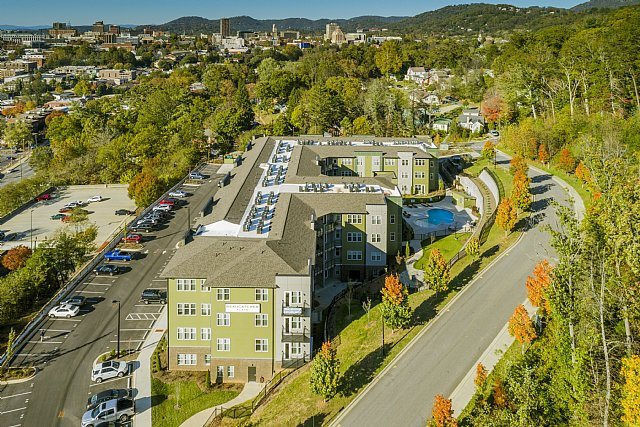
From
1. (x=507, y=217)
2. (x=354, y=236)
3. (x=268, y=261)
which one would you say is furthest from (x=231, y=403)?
(x=507, y=217)

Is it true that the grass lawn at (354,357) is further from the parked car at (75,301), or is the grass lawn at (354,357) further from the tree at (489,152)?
the tree at (489,152)

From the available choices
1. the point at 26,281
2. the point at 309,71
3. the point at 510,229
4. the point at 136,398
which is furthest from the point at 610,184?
the point at 309,71

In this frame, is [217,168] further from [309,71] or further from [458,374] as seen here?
[458,374]

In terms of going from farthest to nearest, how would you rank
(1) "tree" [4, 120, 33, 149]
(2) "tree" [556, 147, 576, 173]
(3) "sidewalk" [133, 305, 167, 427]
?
(1) "tree" [4, 120, 33, 149]
(2) "tree" [556, 147, 576, 173]
(3) "sidewalk" [133, 305, 167, 427]

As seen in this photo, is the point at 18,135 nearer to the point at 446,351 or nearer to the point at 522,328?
the point at 446,351

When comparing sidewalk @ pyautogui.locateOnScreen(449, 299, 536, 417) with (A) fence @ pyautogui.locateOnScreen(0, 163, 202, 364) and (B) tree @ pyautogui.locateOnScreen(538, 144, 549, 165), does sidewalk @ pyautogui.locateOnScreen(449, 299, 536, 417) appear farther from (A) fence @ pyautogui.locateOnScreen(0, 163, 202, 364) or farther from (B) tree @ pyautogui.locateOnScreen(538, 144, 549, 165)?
(B) tree @ pyautogui.locateOnScreen(538, 144, 549, 165)

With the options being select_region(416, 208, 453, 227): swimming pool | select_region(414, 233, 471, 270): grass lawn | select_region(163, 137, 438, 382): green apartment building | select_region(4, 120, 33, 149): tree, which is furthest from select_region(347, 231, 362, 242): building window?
select_region(4, 120, 33, 149): tree
